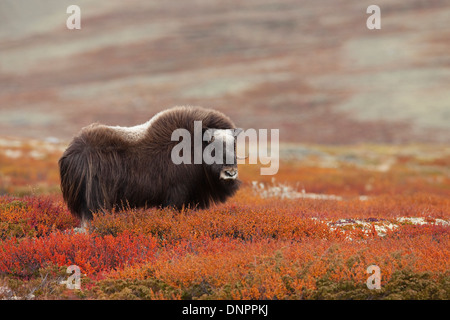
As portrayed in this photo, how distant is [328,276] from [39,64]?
108 metres

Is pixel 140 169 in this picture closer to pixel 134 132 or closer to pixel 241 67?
pixel 134 132

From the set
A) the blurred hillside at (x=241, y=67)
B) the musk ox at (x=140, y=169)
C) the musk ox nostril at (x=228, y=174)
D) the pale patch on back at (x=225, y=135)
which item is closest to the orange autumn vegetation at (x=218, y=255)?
the musk ox at (x=140, y=169)

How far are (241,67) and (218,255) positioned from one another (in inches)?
3504

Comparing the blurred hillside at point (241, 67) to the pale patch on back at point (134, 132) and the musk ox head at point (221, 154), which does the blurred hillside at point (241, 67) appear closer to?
the musk ox head at point (221, 154)

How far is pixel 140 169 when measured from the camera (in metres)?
7.40

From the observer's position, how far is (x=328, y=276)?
15.4 feet

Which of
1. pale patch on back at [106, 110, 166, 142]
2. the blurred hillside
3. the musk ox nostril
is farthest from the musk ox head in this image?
the blurred hillside

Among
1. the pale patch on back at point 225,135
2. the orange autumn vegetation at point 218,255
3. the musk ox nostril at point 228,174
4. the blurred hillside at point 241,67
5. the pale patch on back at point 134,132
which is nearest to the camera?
the orange autumn vegetation at point 218,255

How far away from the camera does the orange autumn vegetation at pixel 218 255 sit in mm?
4543

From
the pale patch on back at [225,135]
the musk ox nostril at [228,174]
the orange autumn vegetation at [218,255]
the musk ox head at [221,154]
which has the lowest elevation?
the orange autumn vegetation at [218,255]

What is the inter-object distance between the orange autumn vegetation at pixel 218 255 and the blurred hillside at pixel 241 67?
49.0 metres

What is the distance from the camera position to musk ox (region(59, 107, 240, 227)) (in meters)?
7.21

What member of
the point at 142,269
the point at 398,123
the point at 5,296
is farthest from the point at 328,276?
the point at 398,123

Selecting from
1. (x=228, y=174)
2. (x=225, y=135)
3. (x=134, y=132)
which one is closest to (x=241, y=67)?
(x=134, y=132)
